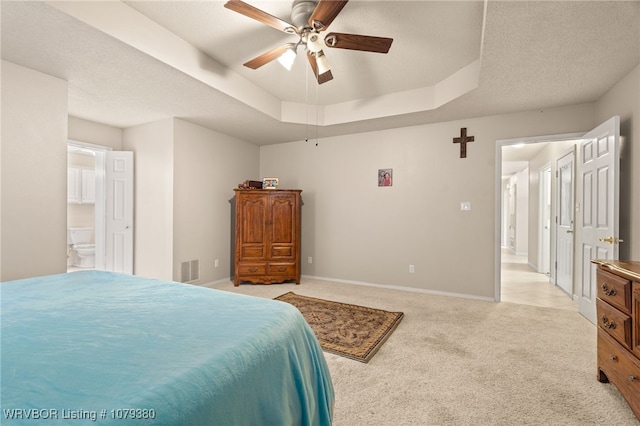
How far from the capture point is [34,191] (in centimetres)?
270

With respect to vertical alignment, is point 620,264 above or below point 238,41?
below

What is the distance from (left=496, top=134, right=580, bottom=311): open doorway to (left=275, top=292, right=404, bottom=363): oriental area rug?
1.89 meters

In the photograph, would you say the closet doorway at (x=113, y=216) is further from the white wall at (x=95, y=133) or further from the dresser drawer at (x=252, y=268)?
the dresser drawer at (x=252, y=268)

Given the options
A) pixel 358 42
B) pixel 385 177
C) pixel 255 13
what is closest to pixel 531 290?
pixel 385 177

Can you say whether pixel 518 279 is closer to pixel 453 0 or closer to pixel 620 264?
pixel 620 264

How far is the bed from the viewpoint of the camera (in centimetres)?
68

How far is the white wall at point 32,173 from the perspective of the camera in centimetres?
254

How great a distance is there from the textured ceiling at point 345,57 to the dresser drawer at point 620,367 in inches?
83.4

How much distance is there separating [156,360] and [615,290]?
8.23 feet

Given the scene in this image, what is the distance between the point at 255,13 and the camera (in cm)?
199

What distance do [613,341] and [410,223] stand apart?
2.69 metres

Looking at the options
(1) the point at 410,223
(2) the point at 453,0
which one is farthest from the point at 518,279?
(2) the point at 453,0

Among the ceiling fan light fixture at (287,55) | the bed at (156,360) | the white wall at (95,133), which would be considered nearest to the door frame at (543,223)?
the ceiling fan light fixture at (287,55)

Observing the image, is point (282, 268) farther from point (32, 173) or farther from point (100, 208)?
point (32, 173)
